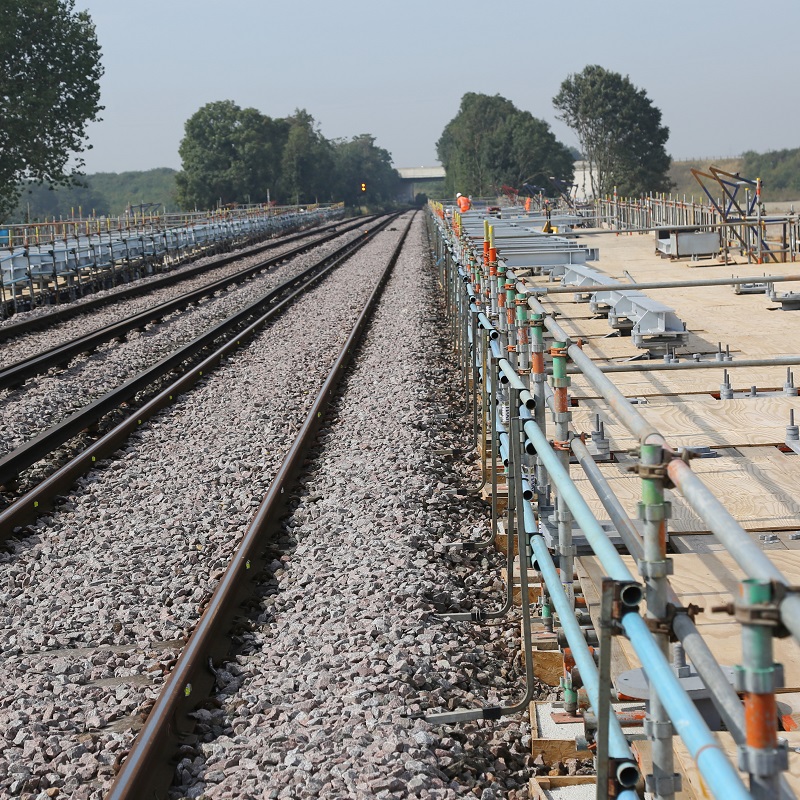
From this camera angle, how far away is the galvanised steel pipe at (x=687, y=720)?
197 centimetres

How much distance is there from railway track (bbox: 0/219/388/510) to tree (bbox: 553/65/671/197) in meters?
68.0

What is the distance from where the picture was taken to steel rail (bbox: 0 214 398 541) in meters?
8.55

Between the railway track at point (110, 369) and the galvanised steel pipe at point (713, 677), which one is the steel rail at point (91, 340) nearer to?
the railway track at point (110, 369)

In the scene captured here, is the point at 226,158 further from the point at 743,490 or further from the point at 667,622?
the point at 667,622

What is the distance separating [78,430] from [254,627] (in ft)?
19.7

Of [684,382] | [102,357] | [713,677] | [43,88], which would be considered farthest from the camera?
[43,88]

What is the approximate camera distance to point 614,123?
90.8 metres

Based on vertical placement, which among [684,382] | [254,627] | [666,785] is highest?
[666,785]

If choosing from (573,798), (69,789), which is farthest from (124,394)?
(573,798)

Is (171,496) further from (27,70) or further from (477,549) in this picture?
(27,70)

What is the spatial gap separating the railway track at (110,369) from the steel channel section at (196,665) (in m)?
2.81

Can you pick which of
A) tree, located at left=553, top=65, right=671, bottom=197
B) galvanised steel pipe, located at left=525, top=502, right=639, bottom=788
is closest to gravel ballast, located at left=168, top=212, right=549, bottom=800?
galvanised steel pipe, located at left=525, top=502, right=639, bottom=788

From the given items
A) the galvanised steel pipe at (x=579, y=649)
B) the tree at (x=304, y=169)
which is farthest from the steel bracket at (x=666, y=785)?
the tree at (x=304, y=169)

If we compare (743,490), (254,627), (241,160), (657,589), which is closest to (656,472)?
(657,589)
